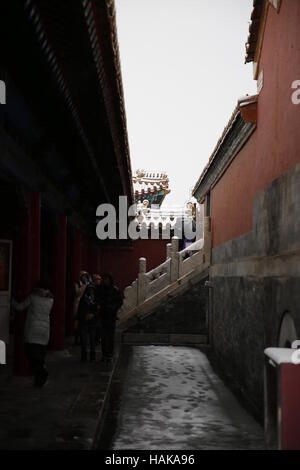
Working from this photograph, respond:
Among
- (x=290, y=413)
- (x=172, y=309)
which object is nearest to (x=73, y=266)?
(x=172, y=309)

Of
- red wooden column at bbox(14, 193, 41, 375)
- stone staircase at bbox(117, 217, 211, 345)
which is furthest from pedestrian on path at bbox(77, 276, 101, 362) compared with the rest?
stone staircase at bbox(117, 217, 211, 345)

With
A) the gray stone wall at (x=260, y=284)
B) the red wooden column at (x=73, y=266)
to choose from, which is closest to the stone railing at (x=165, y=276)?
the red wooden column at (x=73, y=266)

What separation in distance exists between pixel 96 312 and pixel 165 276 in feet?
21.2

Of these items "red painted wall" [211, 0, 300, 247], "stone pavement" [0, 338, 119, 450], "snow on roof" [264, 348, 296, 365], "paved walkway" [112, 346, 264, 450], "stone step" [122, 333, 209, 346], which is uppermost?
"red painted wall" [211, 0, 300, 247]

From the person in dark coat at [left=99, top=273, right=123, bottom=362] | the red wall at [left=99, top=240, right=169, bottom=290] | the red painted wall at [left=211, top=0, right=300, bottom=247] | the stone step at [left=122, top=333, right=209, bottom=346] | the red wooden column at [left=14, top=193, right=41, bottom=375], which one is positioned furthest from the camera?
the red wall at [left=99, top=240, right=169, bottom=290]

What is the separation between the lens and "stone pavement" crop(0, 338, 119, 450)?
5.65 meters

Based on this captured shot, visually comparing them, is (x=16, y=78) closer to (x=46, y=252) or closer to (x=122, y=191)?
(x=122, y=191)

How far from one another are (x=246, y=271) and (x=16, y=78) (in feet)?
17.1

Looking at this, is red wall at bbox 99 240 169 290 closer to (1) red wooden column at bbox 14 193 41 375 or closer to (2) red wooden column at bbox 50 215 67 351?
(2) red wooden column at bbox 50 215 67 351

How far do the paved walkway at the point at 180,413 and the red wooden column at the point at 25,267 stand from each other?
1607 millimetres

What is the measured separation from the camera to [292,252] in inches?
263

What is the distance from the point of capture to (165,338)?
1641 centimetres

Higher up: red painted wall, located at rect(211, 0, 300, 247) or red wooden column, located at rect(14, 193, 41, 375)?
red painted wall, located at rect(211, 0, 300, 247)

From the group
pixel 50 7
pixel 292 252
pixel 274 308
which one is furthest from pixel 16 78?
pixel 274 308
